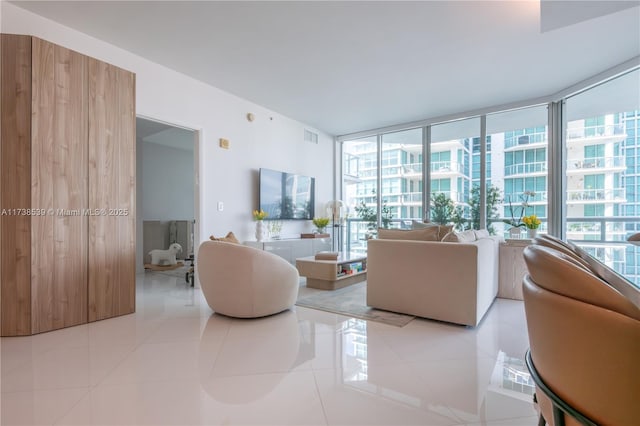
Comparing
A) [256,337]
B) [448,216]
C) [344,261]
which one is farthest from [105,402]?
[448,216]

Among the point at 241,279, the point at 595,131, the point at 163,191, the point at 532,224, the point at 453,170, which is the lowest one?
the point at 241,279

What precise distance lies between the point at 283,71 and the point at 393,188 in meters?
3.33

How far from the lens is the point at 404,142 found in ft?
20.7

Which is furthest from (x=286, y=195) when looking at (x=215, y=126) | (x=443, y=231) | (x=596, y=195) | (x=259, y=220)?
(x=596, y=195)

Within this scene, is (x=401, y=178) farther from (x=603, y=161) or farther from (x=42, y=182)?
(x=42, y=182)

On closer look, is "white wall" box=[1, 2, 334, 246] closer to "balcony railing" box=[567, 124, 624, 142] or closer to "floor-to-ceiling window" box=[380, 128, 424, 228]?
"floor-to-ceiling window" box=[380, 128, 424, 228]

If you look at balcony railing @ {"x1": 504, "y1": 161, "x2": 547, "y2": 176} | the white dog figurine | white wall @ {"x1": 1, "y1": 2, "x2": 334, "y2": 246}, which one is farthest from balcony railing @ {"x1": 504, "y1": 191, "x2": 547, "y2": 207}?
the white dog figurine

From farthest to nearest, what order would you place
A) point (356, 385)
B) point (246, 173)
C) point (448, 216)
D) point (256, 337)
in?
point (448, 216) < point (246, 173) < point (256, 337) < point (356, 385)

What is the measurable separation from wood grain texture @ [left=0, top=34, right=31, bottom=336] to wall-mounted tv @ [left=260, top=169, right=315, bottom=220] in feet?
9.50

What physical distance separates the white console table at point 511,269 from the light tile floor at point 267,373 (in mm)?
1180

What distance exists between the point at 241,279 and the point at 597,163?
468cm

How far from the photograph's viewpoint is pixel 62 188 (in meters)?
2.81

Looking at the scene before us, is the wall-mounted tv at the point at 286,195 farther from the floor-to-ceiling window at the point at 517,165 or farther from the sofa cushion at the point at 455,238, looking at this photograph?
the floor-to-ceiling window at the point at 517,165

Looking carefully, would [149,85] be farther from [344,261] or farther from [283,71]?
[344,261]
